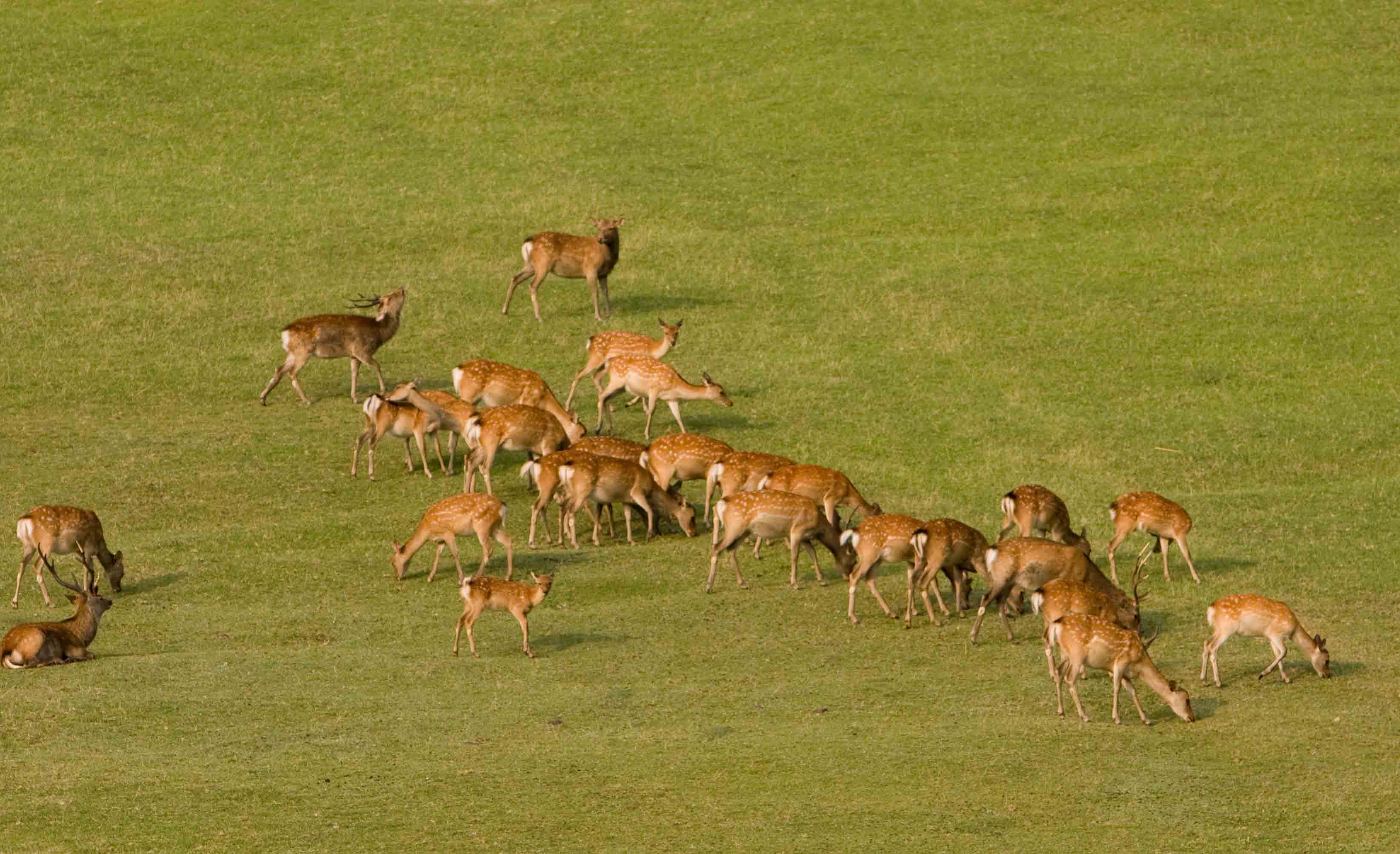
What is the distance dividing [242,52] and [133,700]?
83.7 feet

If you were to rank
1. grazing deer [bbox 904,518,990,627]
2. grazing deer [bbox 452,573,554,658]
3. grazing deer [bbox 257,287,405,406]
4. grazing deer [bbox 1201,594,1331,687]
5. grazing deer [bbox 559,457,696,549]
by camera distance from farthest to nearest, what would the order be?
grazing deer [bbox 257,287,405,406] < grazing deer [bbox 559,457,696,549] < grazing deer [bbox 904,518,990,627] < grazing deer [bbox 452,573,554,658] < grazing deer [bbox 1201,594,1331,687]

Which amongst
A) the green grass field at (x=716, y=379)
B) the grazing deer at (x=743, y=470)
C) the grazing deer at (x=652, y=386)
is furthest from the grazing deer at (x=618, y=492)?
the grazing deer at (x=652, y=386)

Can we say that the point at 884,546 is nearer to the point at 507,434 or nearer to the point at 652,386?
the point at 507,434

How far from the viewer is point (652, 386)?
22297 millimetres

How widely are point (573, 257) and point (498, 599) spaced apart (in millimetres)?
11822

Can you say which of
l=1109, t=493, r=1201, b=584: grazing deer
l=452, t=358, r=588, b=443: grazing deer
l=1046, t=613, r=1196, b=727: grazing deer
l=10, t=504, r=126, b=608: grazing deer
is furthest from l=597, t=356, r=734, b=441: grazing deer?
l=1046, t=613, r=1196, b=727: grazing deer

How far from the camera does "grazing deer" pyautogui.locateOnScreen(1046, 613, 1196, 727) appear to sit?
46.5 ft

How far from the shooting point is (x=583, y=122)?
35094mm

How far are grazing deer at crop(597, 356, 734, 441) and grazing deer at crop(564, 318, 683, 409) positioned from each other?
29.0 inches

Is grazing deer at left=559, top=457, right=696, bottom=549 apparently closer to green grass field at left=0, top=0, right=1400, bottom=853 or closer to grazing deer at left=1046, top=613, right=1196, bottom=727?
green grass field at left=0, top=0, right=1400, bottom=853

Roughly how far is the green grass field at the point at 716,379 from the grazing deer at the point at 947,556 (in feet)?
1.33

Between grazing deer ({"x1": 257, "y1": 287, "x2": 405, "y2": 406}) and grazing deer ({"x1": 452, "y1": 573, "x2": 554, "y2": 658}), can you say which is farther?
grazing deer ({"x1": 257, "y1": 287, "x2": 405, "y2": 406})

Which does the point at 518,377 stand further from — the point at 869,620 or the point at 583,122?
the point at 583,122

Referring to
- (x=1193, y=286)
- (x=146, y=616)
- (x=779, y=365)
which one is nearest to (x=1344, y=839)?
(x=146, y=616)
